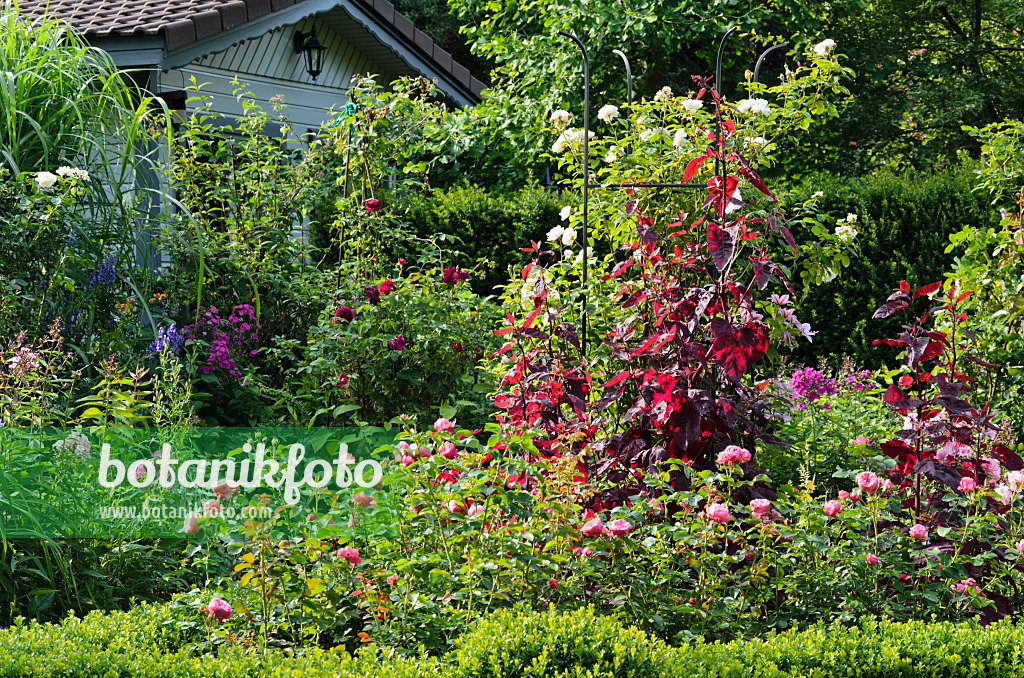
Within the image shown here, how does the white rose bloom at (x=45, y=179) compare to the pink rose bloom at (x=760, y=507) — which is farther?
the white rose bloom at (x=45, y=179)

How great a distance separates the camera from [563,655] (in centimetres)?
211

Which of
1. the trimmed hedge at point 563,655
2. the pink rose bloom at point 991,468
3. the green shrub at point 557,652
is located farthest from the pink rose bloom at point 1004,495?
the green shrub at point 557,652

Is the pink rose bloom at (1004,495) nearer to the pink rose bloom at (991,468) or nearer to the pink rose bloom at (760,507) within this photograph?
the pink rose bloom at (991,468)

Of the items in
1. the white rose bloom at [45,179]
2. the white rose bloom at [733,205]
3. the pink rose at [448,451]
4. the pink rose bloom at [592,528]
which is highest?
the white rose bloom at [45,179]

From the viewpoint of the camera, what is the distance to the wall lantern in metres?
9.63

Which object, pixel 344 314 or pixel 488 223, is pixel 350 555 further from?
pixel 488 223

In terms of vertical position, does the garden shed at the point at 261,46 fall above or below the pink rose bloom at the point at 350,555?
above

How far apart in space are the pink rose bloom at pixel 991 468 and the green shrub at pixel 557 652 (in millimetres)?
1579

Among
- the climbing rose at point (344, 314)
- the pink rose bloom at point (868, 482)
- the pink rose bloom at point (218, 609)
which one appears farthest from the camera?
the climbing rose at point (344, 314)

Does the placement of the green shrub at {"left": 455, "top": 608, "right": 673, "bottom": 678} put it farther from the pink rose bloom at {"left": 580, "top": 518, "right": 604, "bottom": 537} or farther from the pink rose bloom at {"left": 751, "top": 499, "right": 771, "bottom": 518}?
the pink rose bloom at {"left": 751, "top": 499, "right": 771, "bottom": 518}

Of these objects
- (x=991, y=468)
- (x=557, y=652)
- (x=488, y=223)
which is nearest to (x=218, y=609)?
(x=557, y=652)

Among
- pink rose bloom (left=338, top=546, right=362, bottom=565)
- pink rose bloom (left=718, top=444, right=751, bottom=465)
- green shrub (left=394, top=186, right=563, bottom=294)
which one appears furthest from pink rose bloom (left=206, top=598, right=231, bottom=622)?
green shrub (left=394, top=186, right=563, bottom=294)

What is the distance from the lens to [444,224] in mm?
7395

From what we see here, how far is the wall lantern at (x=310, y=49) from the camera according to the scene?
9.63 meters
